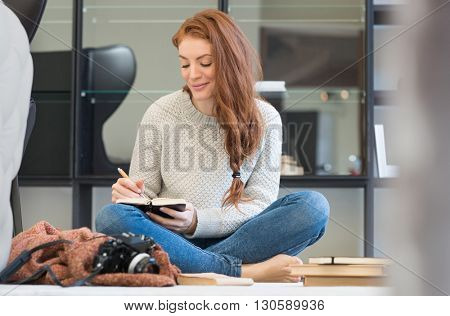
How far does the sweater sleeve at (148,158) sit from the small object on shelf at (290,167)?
37.5 inches

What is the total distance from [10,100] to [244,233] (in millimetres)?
1065

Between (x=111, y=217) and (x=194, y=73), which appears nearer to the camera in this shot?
(x=111, y=217)

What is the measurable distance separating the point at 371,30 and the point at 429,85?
2514 millimetres

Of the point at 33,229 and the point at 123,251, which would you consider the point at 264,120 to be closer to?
the point at 33,229

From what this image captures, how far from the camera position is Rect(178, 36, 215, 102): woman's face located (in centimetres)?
186

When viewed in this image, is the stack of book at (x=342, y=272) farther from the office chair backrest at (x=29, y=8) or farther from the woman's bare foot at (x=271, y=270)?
the office chair backrest at (x=29, y=8)

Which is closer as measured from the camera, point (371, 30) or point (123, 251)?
point (123, 251)

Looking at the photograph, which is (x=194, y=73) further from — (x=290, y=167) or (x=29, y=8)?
(x=290, y=167)

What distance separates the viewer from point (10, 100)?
78 centimetres

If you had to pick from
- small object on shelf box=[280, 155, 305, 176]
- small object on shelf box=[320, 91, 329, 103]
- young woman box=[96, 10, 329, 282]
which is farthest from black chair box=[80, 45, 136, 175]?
young woman box=[96, 10, 329, 282]

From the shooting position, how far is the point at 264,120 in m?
Result: 1.93

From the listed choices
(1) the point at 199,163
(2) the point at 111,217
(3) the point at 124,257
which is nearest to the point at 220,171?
(1) the point at 199,163
